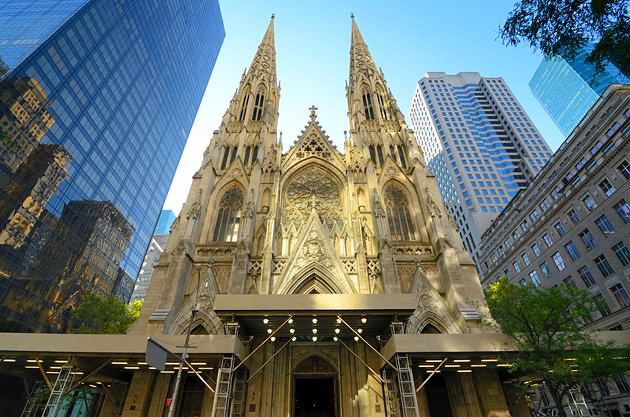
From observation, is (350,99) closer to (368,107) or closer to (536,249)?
(368,107)

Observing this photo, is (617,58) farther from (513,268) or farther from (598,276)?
(513,268)

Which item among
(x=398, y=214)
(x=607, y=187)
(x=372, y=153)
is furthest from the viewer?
(x=607, y=187)

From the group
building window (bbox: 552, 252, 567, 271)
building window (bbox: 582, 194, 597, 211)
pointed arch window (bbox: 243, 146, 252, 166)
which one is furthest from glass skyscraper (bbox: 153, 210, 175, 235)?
building window (bbox: 582, 194, 597, 211)

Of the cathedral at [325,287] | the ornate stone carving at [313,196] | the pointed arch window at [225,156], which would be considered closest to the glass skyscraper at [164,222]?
the pointed arch window at [225,156]

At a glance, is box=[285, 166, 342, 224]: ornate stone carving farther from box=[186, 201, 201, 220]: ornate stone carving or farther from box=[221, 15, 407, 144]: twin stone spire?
box=[186, 201, 201, 220]: ornate stone carving

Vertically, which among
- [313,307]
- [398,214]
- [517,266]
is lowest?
[313,307]

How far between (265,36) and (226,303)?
43.3m

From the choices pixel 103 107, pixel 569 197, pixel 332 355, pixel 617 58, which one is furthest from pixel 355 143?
pixel 103 107

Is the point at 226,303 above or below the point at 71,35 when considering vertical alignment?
below

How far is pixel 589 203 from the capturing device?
29312 millimetres

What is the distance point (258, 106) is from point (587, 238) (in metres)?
36.9

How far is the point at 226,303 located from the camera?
12117mm

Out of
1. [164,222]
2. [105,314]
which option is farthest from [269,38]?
[164,222]

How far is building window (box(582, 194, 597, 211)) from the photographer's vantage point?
93.8ft
